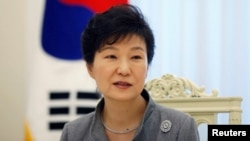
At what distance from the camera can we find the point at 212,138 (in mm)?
1138

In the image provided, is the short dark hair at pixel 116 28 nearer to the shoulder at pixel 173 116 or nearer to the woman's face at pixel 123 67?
the woman's face at pixel 123 67

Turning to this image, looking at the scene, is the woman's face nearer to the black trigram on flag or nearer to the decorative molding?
the black trigram on flag

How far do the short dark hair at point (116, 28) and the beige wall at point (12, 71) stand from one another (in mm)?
981

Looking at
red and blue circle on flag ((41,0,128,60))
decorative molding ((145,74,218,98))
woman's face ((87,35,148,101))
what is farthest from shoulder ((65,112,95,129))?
→ decorative molding ((145,74,218,98))

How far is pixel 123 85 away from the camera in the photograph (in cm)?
94

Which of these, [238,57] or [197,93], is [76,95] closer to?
[197,93]

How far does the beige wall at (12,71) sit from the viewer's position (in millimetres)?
1884

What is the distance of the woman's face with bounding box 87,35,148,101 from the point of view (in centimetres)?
93

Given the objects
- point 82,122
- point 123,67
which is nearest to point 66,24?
point 82,122

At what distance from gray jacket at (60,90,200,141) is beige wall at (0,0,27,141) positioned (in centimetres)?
86

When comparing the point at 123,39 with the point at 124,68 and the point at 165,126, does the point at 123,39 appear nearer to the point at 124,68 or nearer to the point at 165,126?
the point at 124,68

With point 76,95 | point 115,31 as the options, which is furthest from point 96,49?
point 76,95

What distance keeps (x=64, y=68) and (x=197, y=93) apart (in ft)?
2.09

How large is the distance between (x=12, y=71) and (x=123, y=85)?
1123 millimetres
